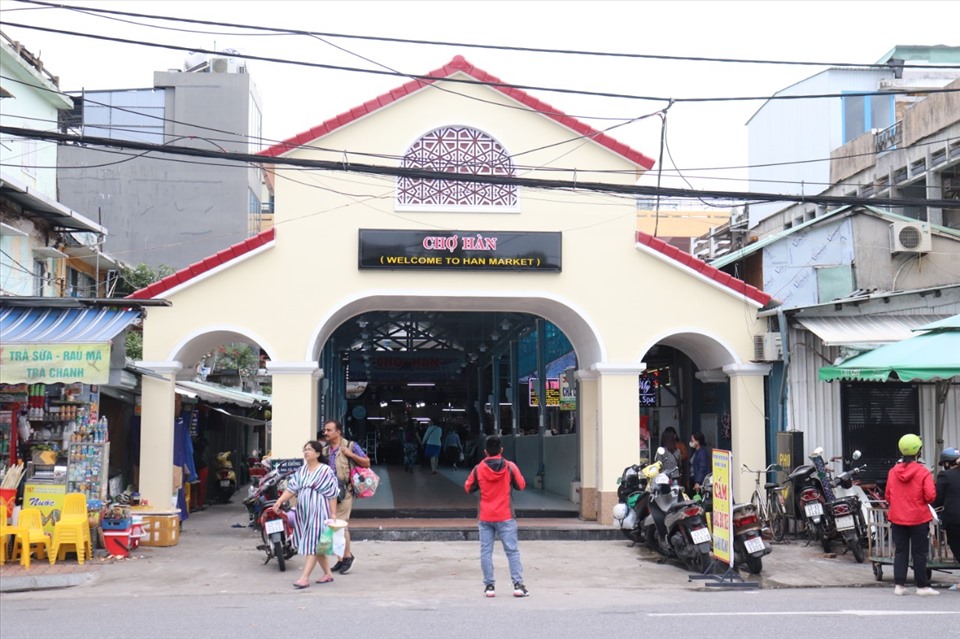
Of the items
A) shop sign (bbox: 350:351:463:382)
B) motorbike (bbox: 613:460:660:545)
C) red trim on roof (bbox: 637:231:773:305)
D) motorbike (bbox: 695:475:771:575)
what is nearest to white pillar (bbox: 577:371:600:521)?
motorbike (bbox: 613:460:660:545)

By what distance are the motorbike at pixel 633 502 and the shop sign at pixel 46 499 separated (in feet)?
23.6

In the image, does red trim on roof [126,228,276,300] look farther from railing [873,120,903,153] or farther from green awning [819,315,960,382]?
railing [873,120,903,153]

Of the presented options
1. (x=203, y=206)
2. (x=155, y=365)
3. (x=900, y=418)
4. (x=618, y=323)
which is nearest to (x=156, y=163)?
(x=203, y=206)

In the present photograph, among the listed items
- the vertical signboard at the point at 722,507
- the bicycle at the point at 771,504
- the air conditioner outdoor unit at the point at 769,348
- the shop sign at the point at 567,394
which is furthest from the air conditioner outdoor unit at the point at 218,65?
the vertical signboard at the point at 722,507

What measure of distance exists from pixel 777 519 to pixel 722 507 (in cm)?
424

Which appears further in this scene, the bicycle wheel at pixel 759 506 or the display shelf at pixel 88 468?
the bicycle wheel at pixel 759 506

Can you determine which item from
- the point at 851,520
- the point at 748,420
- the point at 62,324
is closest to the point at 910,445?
the point at 851,520

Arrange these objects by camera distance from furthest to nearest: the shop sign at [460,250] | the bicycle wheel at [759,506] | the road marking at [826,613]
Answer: the shop sign at [460,250] → the bicycle wheel at [759,506] → the road marking at [826,613]

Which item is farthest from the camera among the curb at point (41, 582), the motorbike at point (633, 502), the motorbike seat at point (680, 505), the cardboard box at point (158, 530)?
the cardboard box at point (158, 530)

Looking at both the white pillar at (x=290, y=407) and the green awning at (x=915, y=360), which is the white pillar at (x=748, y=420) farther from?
the white pillar at (x=290, y=407)

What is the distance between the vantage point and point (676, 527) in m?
12.1

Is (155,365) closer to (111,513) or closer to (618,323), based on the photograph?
(111,513)

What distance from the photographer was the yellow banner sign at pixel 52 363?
37.8ft

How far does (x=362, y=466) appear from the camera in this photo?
1195 centimetres
